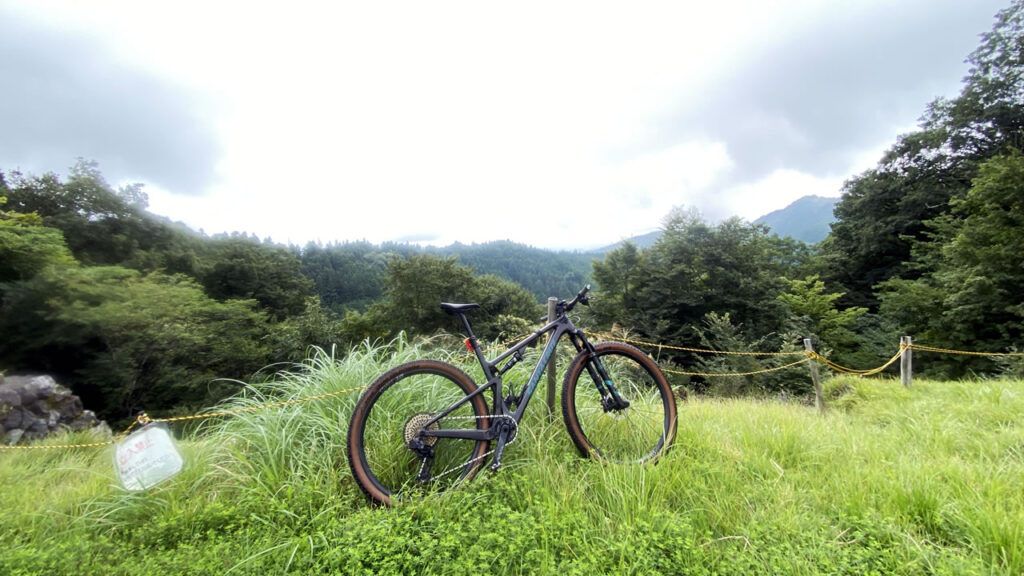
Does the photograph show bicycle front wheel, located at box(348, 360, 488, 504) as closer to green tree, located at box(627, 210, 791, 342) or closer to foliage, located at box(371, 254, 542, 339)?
green tree, located at box(627, 210, 791, 342)

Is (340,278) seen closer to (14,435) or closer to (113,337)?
(113,337)

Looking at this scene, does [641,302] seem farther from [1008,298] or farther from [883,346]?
[1008,298]

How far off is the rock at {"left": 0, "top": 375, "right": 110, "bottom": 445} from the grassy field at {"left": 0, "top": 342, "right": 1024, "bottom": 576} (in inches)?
297

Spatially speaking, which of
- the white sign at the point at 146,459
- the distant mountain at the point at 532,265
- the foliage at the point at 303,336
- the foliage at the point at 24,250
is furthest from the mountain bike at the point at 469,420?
the distant mountain at the point at 532,265

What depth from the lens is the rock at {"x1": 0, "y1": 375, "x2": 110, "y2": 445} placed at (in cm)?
727

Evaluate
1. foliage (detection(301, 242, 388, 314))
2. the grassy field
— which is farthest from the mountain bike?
foliage (detection(301, 242, 388, 314))

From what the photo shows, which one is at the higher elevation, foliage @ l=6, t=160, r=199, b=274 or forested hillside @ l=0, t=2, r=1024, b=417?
foliage @ l=6, t=160, r=199, b=274

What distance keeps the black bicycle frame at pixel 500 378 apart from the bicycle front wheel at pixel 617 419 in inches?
4.5

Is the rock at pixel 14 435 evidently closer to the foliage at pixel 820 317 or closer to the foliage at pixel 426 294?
the foliage at pixel 426 294

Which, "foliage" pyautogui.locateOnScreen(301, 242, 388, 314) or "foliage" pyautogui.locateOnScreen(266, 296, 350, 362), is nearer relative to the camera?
"foliage" pyautogui.locateOnScreen(266, 296, 350, 362)

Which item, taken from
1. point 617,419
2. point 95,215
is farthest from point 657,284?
point 95,215

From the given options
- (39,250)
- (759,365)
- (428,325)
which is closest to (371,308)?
(428,325)

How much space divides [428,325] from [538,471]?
2488cm

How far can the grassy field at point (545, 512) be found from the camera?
4.70ft
